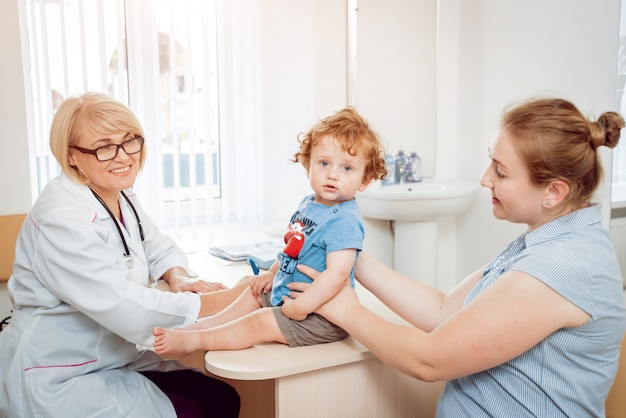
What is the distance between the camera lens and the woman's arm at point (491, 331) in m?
1.09

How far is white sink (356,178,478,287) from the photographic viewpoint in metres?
3.01

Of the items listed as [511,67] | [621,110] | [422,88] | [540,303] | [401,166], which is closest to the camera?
[540,303]

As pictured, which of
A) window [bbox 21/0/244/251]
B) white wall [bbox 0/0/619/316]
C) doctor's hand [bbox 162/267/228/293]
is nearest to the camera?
doctor's hand [bbox 162/267/228/293]

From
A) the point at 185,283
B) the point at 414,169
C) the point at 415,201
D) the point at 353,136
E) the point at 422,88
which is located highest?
the point at 422,88

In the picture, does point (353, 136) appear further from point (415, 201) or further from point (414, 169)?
point (414, 169)

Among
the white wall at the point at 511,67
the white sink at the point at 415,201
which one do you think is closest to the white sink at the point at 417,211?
the white sink at the point at 415,201

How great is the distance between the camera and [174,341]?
4.48 feet

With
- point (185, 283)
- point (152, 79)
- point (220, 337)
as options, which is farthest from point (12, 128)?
point (220, 337)

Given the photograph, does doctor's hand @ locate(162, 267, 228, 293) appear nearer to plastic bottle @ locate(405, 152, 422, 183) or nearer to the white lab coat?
the white lab coat

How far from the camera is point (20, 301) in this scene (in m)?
1.44

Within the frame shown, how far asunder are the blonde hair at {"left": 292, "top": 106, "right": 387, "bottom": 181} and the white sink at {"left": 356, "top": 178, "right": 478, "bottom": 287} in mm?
1531

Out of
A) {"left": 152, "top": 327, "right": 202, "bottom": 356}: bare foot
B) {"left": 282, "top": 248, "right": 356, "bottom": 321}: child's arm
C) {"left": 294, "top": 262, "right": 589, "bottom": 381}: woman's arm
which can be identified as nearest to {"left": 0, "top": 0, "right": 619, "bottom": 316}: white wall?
{"left": 282, "top": 248, "right": 356, "bottom": 321}: child's arm

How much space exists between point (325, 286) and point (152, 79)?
229 cm

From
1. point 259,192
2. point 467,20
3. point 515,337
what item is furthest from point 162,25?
point 515,337
